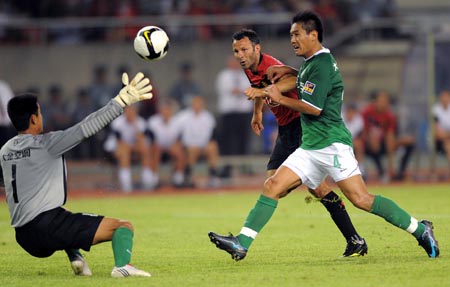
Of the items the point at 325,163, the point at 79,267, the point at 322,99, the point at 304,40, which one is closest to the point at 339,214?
the point at 325,163

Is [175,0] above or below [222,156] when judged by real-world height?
above

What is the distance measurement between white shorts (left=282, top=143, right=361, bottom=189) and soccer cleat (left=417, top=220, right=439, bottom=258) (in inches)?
34.7

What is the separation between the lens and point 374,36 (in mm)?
24328

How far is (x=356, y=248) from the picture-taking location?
1012 centimetres

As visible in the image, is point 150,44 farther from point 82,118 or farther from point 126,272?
point 82,118

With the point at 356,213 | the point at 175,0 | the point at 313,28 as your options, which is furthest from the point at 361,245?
the point at 175,0

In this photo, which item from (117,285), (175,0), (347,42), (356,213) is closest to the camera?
(117,285)

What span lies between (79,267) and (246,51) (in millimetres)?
2882

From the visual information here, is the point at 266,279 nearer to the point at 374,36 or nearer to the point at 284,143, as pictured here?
the point at 284,143

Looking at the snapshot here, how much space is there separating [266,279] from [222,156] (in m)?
14.4

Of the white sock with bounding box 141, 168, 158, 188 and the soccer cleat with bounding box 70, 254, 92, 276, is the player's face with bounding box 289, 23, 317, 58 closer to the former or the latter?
the soccer cleat with bounding box 70, 254, 92, 276

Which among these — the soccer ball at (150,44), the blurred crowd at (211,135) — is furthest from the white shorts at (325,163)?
the blurred crowd at (211,135)

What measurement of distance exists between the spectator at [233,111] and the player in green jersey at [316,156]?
1232 cm

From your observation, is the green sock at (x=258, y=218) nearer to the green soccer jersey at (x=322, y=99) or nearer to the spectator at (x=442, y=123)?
the green soccer jersey at (x=322, y=99)
